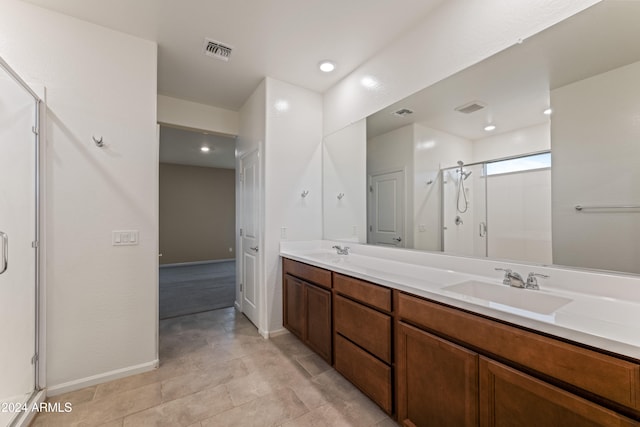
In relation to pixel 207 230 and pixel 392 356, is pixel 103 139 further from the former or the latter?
pixel 207 230

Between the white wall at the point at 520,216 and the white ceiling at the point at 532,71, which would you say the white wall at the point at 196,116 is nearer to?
the white ceiling at the point at 532,71

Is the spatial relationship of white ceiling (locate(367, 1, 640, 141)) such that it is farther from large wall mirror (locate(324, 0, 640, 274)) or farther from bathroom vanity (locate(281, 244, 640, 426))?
bathroom vanity (locate(281, 244, 640, 426))

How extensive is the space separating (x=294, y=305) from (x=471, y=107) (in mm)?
2265

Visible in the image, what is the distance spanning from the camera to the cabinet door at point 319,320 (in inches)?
85.1

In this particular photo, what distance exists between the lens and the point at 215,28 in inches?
84.4

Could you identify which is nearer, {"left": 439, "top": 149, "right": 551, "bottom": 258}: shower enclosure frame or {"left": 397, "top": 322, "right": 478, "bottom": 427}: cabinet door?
{"left": 397, "top": 322, "right": 478, "bottom": 427}: cabinet door

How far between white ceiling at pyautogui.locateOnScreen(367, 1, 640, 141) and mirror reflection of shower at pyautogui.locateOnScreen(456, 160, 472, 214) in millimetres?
229

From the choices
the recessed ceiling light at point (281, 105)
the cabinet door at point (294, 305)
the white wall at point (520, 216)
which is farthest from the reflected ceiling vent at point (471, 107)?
the cabinet door at point (294, 305)

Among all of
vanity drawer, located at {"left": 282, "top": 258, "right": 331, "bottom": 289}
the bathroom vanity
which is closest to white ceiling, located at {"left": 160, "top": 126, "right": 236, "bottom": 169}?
vanity drawer, located at {"left": 282, "top": 258, "right": 331, "bottom": 289}

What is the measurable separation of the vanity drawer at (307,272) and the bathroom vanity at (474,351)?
20mm

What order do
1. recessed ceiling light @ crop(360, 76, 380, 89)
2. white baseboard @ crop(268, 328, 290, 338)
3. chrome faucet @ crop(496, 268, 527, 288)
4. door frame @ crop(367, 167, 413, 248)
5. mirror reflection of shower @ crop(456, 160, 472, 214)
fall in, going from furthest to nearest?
white baseboard @ crop(268, 328, 290, 338) → recessed ceiling light @ crop(360, 76, 380, 89) → door frame @ crop(367, 167, 413, 248) → mirror reflection of shower @ crop(456, 160, 472, 214) → chrome faucet @ crop(496, 268, 527, 288)

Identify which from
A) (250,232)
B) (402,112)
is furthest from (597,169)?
(250,232)

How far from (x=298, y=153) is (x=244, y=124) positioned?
3.23ft

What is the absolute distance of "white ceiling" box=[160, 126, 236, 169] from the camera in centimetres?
478
